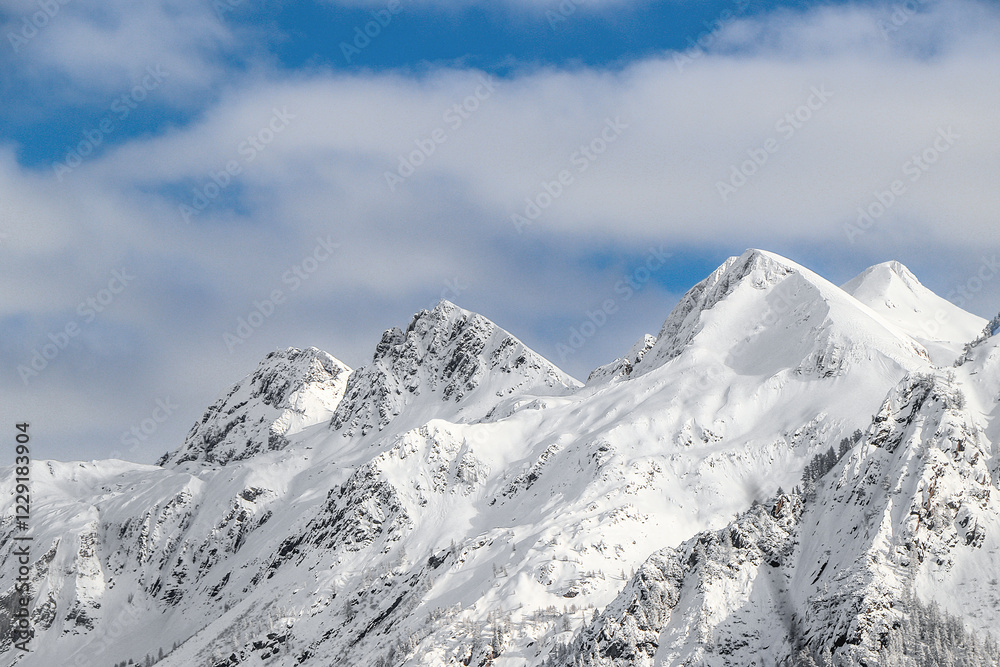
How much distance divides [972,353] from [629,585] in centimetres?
8108

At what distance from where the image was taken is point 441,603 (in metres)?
179

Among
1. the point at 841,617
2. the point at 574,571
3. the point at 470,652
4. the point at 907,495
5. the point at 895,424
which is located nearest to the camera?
the point at 841,617

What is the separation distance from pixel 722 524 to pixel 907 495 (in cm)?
6467

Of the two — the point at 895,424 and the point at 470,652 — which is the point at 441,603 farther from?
the point at 895,424

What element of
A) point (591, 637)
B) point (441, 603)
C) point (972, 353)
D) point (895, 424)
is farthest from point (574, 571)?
point (972, 353)

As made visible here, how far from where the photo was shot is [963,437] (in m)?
134

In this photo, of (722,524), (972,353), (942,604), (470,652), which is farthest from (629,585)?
(972,353)

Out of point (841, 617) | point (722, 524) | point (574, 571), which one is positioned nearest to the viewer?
point (841, 617)

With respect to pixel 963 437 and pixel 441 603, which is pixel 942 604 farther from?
pixel 441 603

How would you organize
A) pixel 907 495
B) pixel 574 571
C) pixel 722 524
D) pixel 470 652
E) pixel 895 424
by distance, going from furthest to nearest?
pixel 722 524, pixel 574 571, pixel 470 652, pixel 895 424, pixel 907 495

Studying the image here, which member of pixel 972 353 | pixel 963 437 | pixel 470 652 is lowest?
pixel 470 652

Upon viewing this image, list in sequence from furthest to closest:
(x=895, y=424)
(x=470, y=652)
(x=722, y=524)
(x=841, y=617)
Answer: (x=722, y=524) < (x=470, y=652) < (x=895, y=424) < (x=841, y=617)

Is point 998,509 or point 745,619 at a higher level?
point 998,509

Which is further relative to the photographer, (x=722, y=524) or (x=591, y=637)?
(x=722, y=524)
